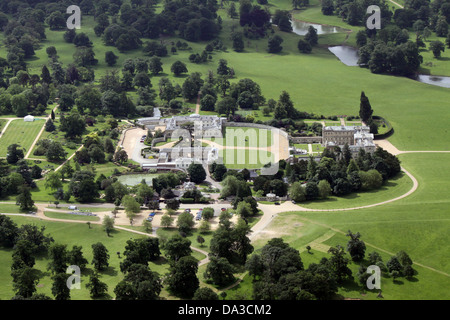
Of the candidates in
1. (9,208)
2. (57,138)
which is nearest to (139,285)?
(9,208)

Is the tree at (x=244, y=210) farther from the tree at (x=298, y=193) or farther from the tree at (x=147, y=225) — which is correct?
the tree at (x=147, y=225)

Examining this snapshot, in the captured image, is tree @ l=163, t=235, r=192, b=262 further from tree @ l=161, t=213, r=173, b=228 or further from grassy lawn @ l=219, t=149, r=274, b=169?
grassy lawn @ l=219, t=149, r=274, b=169

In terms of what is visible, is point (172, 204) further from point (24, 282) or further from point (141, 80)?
point (141, 80)

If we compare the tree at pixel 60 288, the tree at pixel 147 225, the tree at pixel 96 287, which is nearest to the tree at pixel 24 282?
the tree at pixel 60 288

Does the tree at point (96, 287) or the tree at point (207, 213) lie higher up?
the tree at point (96, 287)

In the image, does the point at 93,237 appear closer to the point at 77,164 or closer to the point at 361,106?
the point at 77,164
